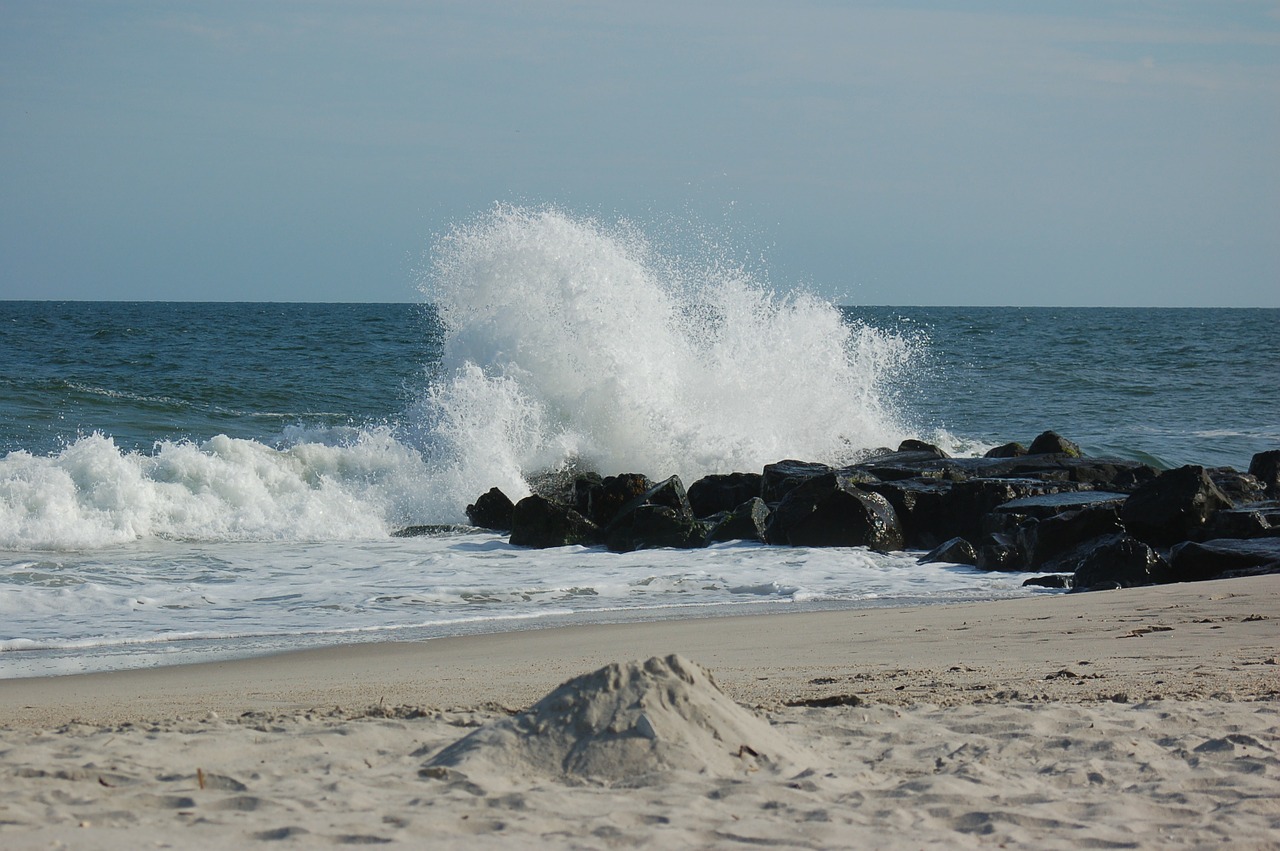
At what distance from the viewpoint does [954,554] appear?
9.30 metres

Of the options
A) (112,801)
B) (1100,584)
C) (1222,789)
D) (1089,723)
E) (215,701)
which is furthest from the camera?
(1100,584)

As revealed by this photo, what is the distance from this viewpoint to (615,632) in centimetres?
643

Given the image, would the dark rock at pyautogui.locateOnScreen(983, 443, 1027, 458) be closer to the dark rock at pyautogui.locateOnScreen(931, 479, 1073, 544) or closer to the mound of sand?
the dark rock at pyautogui.locateOnScreen(931, 479, 1073, 544)

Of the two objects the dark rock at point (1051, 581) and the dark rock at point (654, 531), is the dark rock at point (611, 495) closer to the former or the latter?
the dark rock at point (654, 531)

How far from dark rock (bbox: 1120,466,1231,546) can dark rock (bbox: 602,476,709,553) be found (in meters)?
3.50

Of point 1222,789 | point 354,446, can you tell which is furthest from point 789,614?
point 354,446

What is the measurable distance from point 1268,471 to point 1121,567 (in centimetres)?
602

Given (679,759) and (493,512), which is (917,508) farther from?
(679,759)

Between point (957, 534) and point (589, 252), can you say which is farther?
point (589, 252)

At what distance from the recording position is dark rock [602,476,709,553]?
403 inches

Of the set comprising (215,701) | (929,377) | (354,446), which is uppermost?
(929,377)

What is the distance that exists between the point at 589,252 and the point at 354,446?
4149 millimetres

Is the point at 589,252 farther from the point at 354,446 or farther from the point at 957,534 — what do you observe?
the point at 957,534

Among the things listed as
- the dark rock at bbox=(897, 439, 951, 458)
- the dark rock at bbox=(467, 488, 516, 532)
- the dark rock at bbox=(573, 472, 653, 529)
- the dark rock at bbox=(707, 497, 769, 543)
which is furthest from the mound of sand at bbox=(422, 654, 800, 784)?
the dark rock at bbox=(897, 439, 951, 458)
